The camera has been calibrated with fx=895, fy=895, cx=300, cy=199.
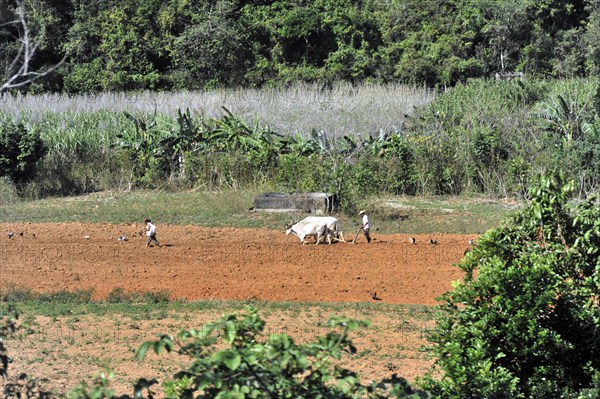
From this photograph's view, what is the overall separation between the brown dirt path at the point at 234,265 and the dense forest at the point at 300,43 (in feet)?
64.5

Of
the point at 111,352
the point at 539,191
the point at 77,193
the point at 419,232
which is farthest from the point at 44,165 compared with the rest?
the point at 539,191

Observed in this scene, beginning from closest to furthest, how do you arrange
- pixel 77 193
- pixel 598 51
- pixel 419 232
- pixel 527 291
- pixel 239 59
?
pixel 527 291 < pixel 419 232 < pixel 77 193 < pixel 598 51 < pixel 239 59

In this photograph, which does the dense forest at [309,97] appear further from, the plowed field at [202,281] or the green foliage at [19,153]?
the plowed field at [202,281]

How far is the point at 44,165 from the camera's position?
21.9 m

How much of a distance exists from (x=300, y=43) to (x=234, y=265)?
25.0 meters

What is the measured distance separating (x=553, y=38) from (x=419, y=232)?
22.8m

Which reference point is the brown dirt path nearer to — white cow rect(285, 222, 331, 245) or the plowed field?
the plowed field

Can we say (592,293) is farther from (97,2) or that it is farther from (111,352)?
(97,2)

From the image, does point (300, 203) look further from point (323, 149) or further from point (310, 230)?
point (323, 149)

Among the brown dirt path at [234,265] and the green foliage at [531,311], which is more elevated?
the green foliage at [531,311]

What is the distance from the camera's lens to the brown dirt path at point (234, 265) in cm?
1177

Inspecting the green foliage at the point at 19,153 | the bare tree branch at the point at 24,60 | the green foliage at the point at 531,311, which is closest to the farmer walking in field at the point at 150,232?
the green foliage at the point at 19,153

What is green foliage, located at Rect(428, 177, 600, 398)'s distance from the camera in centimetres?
635

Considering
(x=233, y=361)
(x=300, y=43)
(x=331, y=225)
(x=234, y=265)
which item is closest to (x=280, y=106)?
(x=300, y=43)
